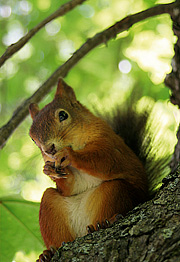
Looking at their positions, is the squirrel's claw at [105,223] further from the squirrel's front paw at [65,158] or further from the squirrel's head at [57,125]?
the squirrel's head at [57,125]

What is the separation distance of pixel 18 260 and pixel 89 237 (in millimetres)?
1406

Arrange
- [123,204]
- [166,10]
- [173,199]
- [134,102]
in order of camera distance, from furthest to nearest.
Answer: [134,102] < [166,10] < [123,204] < [173,199]

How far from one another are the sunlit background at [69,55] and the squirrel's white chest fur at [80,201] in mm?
1391

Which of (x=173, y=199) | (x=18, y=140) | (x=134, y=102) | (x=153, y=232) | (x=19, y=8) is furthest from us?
(x=19, y=8)

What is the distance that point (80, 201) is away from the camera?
2162 millimetres

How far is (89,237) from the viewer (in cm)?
159

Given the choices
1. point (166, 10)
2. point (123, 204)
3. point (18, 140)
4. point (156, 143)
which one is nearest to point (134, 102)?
point (156, 143)

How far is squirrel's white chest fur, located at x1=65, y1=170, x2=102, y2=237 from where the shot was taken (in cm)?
Result: 211

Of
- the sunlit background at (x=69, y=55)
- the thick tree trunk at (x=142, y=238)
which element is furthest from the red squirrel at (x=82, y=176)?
the sunlit background at (x=69, y=55)

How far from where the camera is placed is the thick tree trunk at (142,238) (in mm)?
1254

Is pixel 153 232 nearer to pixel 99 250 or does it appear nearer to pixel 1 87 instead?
pixel 99 250

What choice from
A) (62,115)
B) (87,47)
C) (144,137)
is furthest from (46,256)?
(87,47)

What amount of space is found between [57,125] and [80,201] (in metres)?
0.52

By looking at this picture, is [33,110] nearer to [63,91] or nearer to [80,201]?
[63,91]
